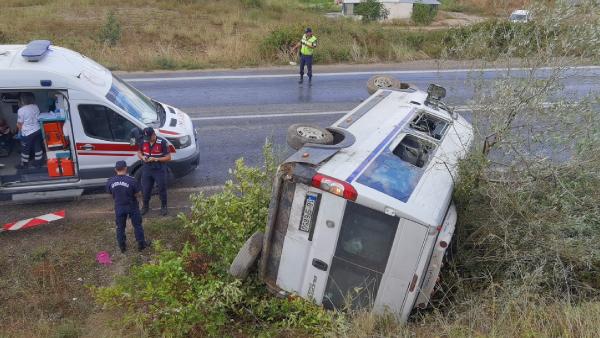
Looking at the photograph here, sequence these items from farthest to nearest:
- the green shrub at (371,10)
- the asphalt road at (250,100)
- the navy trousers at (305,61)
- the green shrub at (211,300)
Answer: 1. the green shrub at (371,10)
2. the navy trousers at (305,61)
3. the asphalt road at (250,100)
4. the green shrub at (211,300)

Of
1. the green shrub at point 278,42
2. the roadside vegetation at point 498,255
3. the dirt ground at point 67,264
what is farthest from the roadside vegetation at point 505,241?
the green shrub at point 278,42

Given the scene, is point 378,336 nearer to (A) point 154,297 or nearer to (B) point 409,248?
(B) point 409,248

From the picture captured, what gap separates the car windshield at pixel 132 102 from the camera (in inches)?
321

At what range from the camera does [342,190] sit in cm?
484

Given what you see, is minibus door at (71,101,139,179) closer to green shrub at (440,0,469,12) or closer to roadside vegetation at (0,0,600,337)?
roadside vegetation at (0,0,600,337)

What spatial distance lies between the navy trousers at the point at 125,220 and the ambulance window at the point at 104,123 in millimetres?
1639

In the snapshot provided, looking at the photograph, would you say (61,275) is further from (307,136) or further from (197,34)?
(197,34)

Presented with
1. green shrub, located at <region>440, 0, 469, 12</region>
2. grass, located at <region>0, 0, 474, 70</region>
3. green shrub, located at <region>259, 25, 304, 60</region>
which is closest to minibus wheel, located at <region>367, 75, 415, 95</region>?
grass, located at <region>0, 0, 474, 70</region>

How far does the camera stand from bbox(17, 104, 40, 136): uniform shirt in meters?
8.05

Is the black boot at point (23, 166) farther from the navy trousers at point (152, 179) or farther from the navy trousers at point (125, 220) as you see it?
the navy trousers at point (125, 220)

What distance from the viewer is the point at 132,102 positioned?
28.0 feet

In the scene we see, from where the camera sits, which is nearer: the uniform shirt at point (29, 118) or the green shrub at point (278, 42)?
the uniform shirt at point (29, 118)

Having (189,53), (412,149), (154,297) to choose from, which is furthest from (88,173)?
(189,53)

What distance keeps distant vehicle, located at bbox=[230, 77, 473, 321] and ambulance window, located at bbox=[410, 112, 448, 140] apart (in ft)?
3.25
